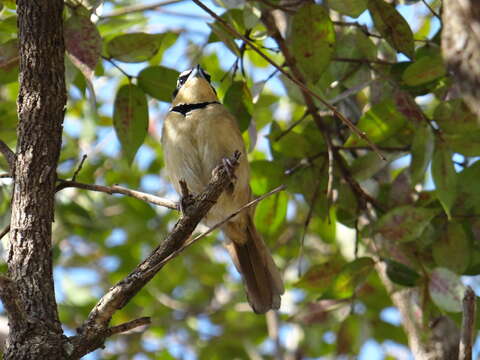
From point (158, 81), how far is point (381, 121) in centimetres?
94

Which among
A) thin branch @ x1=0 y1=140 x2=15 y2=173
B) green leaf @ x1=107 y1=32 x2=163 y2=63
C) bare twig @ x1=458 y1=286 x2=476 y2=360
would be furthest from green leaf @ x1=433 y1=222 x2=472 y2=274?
→ thin branch @ x1=0 y1=140 x2=15 y2=173

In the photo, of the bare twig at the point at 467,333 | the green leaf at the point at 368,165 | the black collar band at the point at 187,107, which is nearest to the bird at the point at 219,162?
the black collar band at the point at 187,107

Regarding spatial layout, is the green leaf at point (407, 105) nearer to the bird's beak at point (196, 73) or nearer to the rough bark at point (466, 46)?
the bird's beak at point (196, 73)

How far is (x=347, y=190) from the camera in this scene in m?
3.45

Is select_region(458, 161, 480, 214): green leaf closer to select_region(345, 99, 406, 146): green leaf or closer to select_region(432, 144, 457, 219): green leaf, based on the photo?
select_region(432, 144, 457, 219): green leaf

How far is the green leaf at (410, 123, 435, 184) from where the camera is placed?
292 cm

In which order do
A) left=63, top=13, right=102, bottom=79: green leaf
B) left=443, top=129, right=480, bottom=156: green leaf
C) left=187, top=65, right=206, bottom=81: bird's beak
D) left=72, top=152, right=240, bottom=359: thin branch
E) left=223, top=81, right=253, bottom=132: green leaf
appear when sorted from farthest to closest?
left=187, top=65, right=206, bottom=81: bird's beak → left=223, top=81, right=253, bottom=132: green leaf → left=443, top=129, right=480, bottom=156: green leaf → left=63, top=13, right=102, bottom=79: green leaf → left=72, top=152, right=240, bottom=359: thin branch

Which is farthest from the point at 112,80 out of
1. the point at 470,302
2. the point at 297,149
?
the point at 470,302

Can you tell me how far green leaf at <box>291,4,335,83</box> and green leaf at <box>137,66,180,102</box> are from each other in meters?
0.54

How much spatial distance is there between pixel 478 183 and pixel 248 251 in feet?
3.96

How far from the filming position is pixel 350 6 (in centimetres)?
293

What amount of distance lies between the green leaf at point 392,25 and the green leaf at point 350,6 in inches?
1.8

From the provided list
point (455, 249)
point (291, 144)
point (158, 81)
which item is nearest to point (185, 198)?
point (158, 81)

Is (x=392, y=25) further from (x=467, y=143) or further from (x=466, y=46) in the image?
(x=466, y=46)
